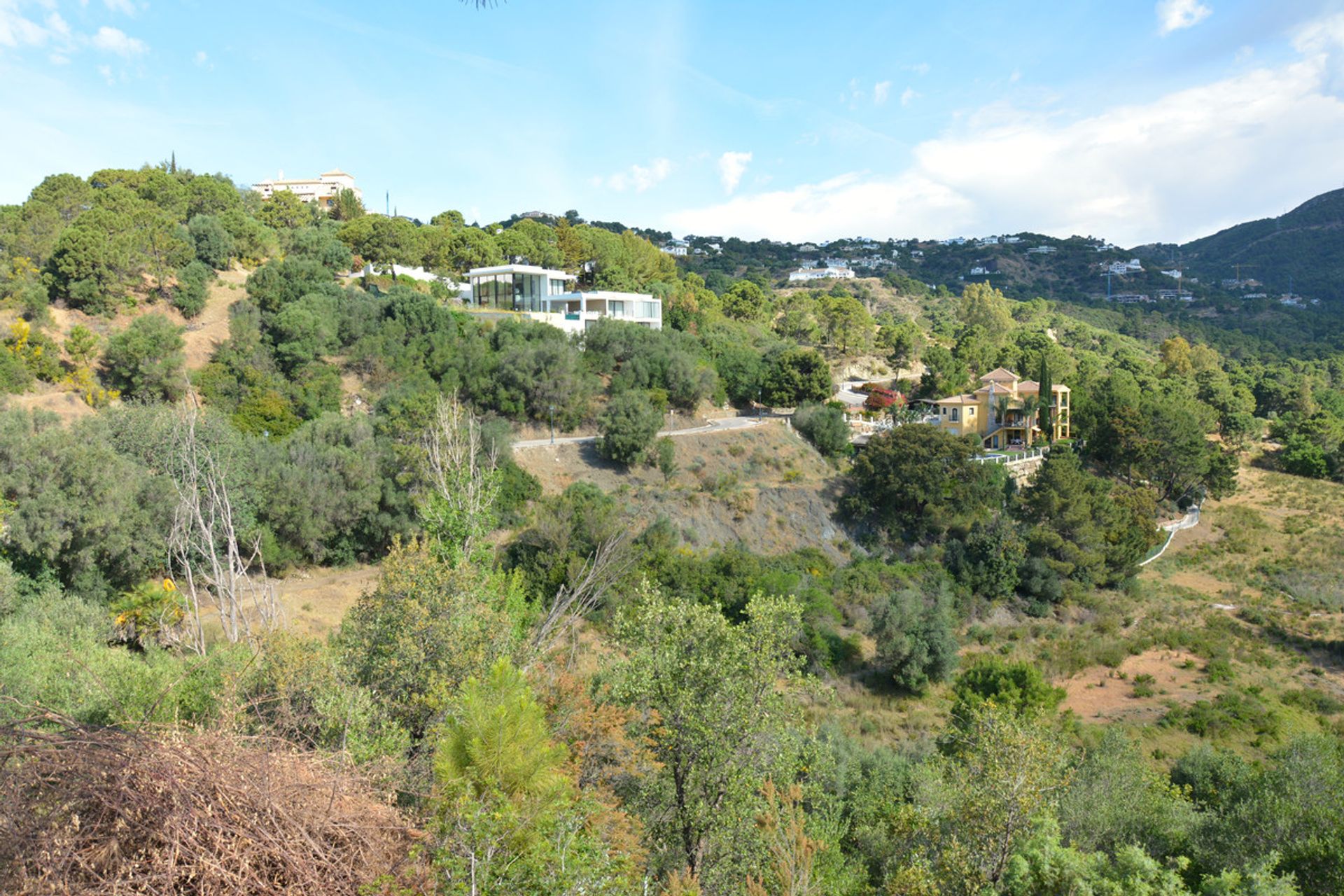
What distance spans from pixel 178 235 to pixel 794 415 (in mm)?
32591

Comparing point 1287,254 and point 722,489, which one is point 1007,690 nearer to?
point 722,489

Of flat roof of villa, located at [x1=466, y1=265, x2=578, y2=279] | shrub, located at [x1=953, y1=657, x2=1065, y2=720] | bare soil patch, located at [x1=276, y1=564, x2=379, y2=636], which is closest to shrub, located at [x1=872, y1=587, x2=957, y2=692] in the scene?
shrub, located at [x1=953, y1=657, x2=1065, y2=720]

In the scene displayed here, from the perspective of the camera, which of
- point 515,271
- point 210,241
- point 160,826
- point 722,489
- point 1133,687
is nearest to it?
point 160,826

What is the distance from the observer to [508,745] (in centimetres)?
607

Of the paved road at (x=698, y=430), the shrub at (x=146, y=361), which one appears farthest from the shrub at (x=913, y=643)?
the shrub at (x=146, y=361)

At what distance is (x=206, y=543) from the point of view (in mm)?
19516

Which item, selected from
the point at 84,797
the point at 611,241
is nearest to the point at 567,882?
the point at 84,797

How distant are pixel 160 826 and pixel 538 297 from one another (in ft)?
137

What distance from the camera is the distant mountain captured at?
113 metres

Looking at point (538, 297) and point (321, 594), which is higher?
point (538, 297)

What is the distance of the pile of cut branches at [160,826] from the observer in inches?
189

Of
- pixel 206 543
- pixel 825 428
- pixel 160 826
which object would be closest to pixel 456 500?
pixel 206 543

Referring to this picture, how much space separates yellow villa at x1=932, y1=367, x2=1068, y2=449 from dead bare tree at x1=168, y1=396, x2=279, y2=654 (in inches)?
1367

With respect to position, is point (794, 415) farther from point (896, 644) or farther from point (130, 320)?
point (130, 320)
